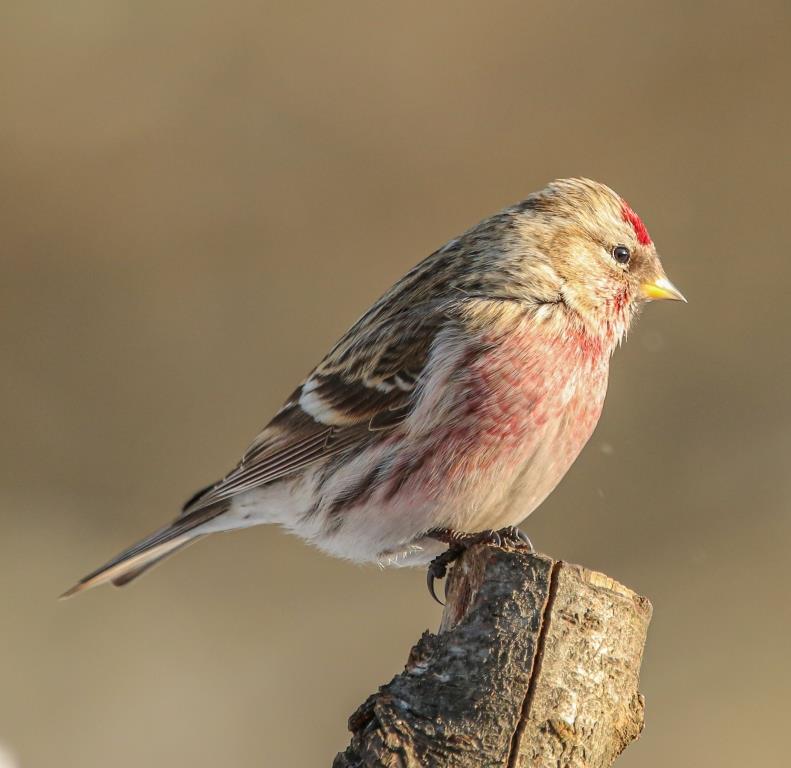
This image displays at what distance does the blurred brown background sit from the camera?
5.70 meters

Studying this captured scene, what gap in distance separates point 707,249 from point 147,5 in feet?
11.8

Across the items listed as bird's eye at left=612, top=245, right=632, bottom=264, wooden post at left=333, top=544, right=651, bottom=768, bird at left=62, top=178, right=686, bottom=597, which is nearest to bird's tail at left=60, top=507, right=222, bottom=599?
bird at left=62, top=178, right=686, bottom=597

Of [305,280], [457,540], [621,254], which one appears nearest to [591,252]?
[621,254]

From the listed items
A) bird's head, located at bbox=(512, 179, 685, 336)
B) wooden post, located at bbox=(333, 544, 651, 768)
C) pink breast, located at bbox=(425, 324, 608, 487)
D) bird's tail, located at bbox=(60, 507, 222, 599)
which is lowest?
bird's tail, located at bbox=(60, 507, 222, 599)

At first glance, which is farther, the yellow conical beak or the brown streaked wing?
the yellow conical beak

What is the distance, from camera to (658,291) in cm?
329

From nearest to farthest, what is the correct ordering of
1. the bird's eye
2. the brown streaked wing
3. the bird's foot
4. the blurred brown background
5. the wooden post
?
the wooden post
the bird's foot
the brown streaked wing
the bird's eye
the blurred brown background

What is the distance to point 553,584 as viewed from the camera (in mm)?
1925

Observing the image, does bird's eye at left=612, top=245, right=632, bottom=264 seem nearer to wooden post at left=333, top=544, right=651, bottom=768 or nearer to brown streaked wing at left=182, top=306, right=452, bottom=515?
brown streaked wing at left=182, top=306, right=452, bottom=515

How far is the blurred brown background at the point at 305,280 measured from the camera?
18.7 feet

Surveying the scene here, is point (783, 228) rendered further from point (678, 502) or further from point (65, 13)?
point (65, 13)

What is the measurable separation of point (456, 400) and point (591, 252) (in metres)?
0.69

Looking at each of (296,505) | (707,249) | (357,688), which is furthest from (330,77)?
(296,505)

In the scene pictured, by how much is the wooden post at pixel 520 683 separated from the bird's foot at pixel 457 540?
0.58 meters
